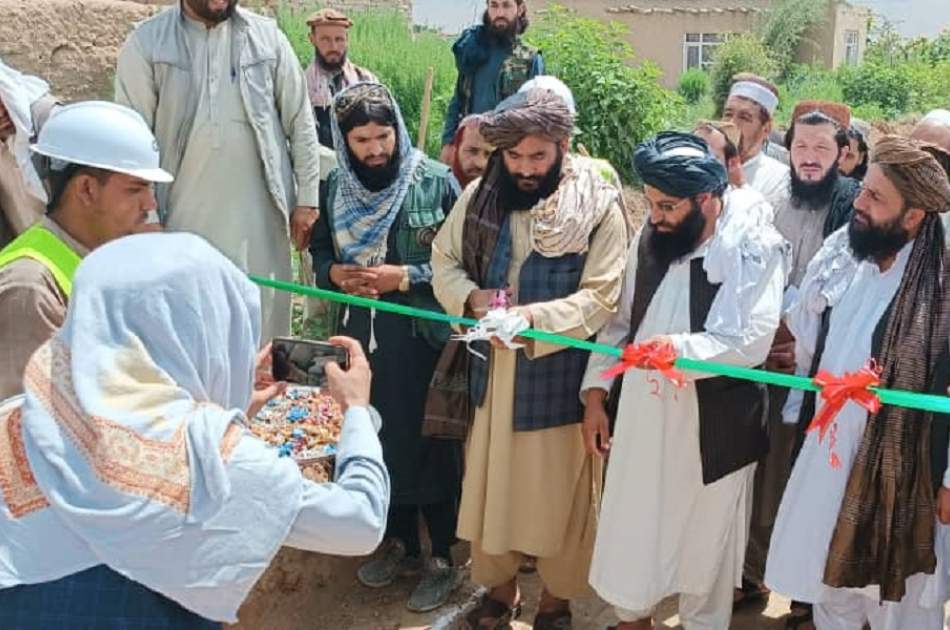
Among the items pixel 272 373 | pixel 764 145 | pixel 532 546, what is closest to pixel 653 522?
pixel 532 546

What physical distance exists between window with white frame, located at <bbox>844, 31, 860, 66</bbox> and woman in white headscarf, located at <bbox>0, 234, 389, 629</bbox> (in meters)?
42.3

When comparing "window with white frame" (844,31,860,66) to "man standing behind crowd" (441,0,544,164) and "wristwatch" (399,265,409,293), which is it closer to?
"man standing behind crowd" (441,0,544,164)

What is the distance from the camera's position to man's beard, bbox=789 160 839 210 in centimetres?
422

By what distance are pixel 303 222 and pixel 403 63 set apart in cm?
668

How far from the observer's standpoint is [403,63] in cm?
1107

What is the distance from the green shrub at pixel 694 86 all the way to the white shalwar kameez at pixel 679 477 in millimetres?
30289

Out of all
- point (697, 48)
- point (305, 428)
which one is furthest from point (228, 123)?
point (697, 48)

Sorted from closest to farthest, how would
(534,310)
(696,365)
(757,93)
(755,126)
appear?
(696,365) < (534,310) < (755,126) < (757,93)

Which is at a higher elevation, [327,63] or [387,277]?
[327,63]

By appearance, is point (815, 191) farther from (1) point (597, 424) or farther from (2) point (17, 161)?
(2) point (17, 161)

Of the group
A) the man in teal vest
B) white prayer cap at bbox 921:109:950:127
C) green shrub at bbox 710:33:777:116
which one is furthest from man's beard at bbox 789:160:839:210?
green shrub at bbox 710:33:777:116

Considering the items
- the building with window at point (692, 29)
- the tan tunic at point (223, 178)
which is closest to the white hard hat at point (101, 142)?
the tan tunic at point (223, 178)

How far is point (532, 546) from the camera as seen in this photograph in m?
3.75

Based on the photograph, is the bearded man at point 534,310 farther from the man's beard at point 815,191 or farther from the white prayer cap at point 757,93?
the white prayer cap at point 757,93
